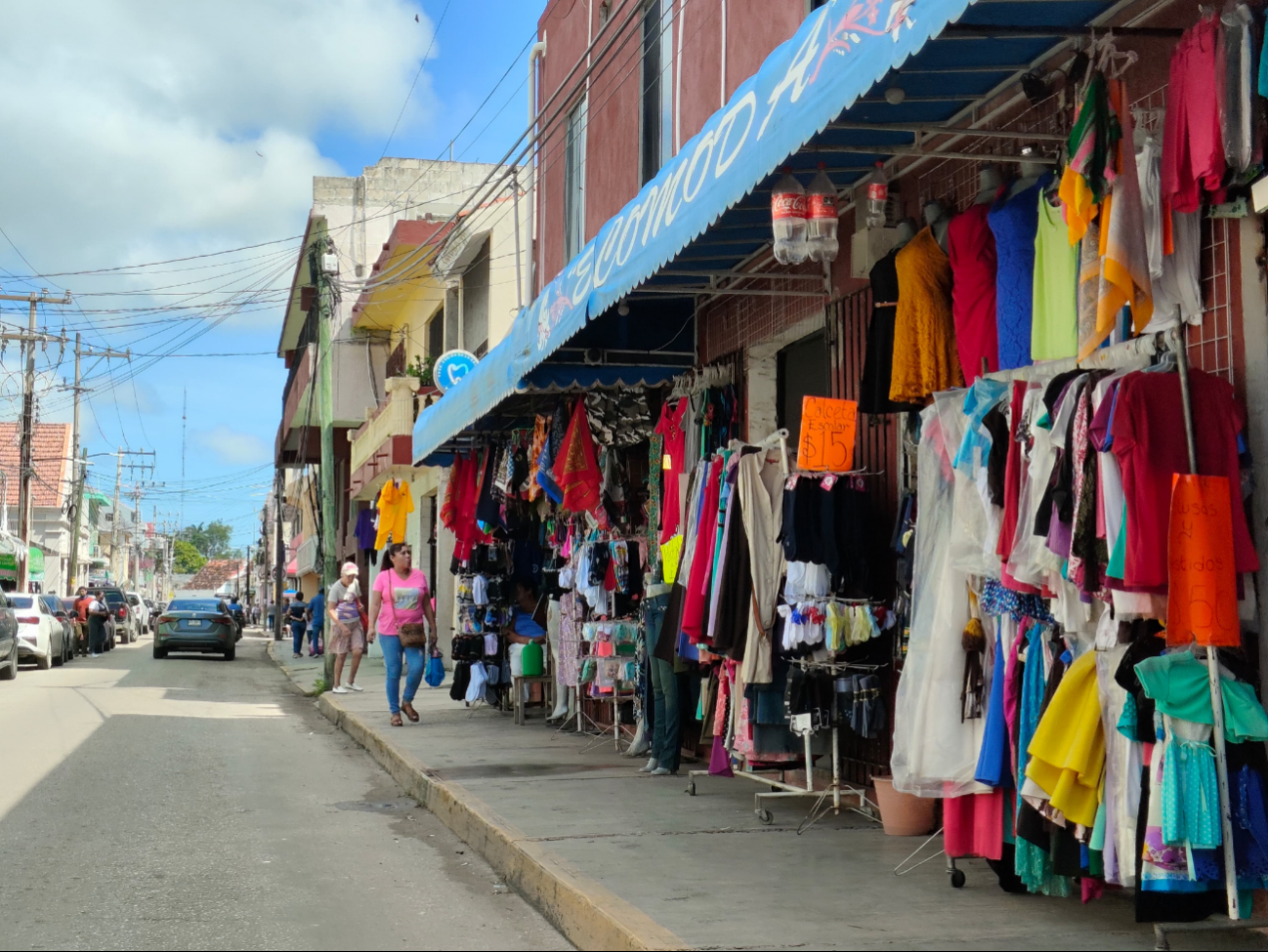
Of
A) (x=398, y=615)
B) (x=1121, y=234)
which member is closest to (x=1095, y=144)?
(x=1121, y=234)

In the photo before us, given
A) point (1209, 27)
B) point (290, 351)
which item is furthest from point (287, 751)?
point (290, 351)

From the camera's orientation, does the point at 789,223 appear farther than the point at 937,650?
Yes

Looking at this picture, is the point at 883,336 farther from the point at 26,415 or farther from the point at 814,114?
the point at 26,415

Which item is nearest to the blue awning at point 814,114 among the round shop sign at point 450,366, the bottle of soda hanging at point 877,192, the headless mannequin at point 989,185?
the bottle of soda hanging at point 877,192

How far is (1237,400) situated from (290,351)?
46.9m

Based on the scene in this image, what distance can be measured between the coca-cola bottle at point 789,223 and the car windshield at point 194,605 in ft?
101

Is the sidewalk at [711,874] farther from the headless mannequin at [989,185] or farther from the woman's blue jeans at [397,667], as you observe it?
the woman's blue jeans at [397,667]

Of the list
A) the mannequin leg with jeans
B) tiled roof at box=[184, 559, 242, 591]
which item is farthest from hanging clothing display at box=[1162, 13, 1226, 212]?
tiled roof at box=[184, 559, 242, 591]

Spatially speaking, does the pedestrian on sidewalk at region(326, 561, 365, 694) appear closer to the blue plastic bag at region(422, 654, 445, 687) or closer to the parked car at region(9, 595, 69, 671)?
the blue plastic bag at region(422, 654, 445, 687)

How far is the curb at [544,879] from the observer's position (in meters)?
5.41

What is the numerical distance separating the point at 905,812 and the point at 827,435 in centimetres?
214

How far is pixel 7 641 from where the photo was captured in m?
24.0

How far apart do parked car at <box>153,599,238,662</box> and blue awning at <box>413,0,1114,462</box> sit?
1075 inches

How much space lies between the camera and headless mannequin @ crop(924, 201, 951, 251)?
7117 millimetres
